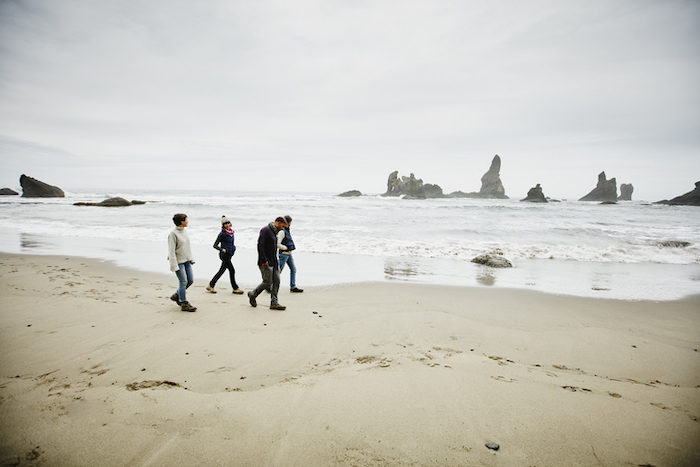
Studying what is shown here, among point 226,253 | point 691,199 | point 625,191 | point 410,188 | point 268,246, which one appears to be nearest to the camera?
point 268,246

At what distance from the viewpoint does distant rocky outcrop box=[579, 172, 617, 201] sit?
8419 centimetres

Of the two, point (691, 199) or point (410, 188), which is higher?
point (410, 188)

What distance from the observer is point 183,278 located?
593 centimetres

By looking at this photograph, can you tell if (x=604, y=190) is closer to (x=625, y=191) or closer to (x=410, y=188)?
(x=625, y=191)

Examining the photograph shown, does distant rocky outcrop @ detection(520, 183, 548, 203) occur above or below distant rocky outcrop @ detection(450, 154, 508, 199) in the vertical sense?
below

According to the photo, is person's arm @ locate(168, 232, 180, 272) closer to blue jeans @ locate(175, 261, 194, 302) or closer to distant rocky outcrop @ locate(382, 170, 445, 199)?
blue jeans @ locate(175, 261, 194, 302)

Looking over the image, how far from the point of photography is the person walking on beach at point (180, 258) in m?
5.81

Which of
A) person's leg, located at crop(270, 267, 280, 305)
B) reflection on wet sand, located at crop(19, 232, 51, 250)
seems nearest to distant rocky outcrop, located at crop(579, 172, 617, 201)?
person's leg, located at crop(270, 267, 280, 305)

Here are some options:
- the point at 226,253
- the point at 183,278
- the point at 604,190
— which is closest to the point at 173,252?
the point at 183,278

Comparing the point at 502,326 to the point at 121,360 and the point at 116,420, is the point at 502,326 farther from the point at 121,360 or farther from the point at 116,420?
the point at 121,360

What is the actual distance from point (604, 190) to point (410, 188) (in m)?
59.5

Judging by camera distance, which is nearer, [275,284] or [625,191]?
[275,284]

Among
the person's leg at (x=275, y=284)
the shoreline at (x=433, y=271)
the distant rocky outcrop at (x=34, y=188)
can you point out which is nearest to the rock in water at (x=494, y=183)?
the shoreline at (x=433, y=271)

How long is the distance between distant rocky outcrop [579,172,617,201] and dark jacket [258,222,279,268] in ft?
366
